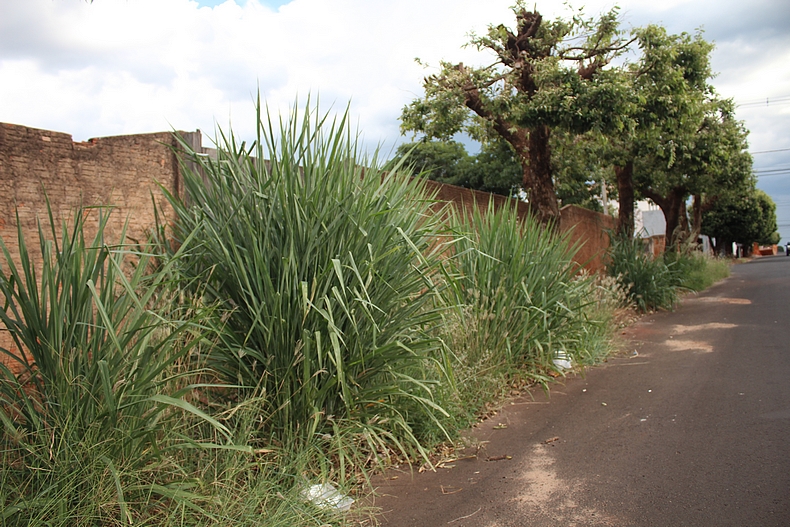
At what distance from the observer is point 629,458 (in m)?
4.32

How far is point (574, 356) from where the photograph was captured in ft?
23.6

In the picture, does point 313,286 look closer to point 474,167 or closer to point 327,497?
point 327,497

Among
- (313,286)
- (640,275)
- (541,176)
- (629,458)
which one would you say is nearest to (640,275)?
(640,275)

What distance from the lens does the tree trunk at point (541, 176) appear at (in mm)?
11195

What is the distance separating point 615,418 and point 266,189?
135 inches

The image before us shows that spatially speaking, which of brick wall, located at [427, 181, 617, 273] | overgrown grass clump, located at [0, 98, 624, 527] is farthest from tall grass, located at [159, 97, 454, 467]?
brick wall, located at [427, 181, 617, 273]

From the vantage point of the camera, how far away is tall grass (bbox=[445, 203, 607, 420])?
230 inches

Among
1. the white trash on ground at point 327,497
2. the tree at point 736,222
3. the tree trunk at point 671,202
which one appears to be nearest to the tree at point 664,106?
the tree trunk at point 671,202

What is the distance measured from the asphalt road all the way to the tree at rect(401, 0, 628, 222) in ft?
14.3

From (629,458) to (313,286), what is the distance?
2.46 m

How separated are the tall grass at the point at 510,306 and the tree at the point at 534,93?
11.5ft

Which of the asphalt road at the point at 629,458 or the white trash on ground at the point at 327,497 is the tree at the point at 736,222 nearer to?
the asphalt road at the point at 629,458

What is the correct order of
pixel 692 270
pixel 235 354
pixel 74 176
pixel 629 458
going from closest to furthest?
1. pixel 235 354
2. pixel 629 458
3. pixel 74 176
4. pixel 692 270

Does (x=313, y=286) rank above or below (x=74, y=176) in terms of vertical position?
below
